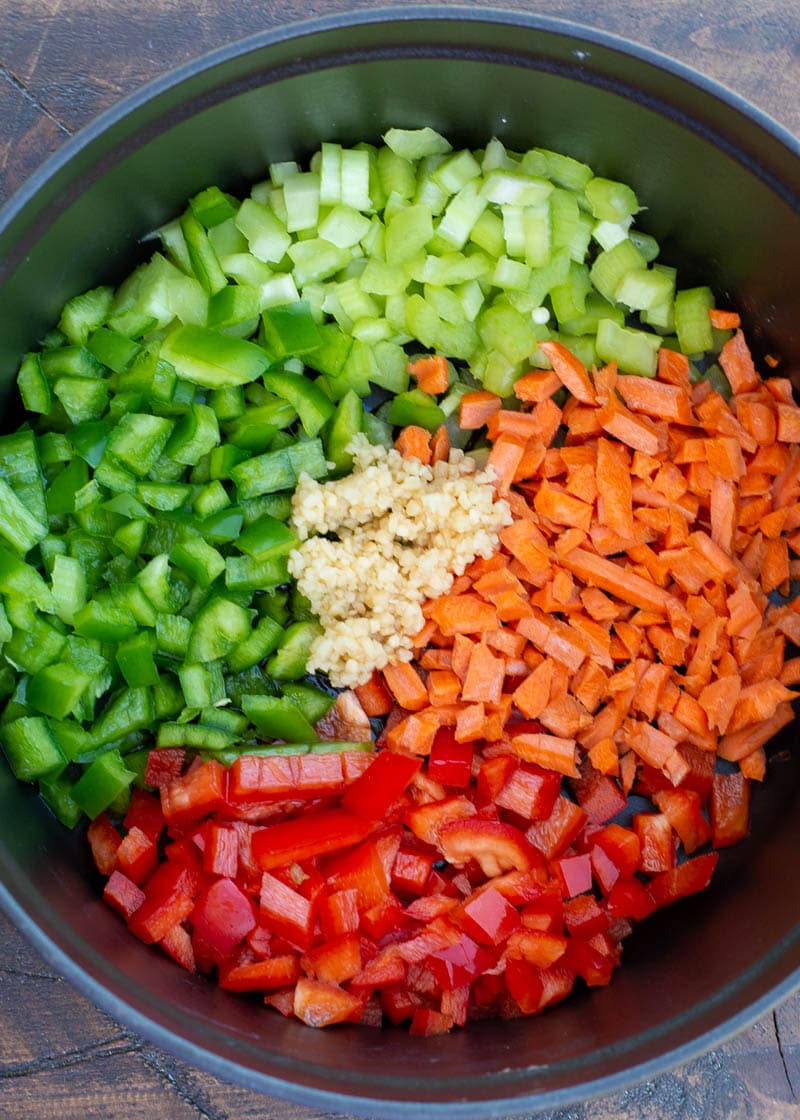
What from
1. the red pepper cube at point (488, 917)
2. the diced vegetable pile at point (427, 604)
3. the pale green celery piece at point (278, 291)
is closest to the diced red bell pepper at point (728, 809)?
the diced vegetable pile at point (427, 604)

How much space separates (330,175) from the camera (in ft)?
7.58

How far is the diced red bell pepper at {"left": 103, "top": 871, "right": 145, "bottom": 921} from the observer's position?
84.7 inches

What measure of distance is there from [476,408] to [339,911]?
4.14 feet

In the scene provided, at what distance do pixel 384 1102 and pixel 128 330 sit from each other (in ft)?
5.83

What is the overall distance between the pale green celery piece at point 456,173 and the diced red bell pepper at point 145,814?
5.51 ft

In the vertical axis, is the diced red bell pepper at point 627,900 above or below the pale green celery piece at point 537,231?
below

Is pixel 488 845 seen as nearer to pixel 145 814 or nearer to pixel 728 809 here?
pixel 728 809

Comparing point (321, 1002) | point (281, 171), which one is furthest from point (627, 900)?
point (281, 171)

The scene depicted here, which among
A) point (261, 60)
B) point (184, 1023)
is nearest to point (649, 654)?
point (184, 1023)

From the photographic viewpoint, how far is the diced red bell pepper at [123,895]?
7.06ft

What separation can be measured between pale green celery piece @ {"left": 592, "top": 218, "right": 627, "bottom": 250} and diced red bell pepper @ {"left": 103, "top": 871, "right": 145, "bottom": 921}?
197 cm

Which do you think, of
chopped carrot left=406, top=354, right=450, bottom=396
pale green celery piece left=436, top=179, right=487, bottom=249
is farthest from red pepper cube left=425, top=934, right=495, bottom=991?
pale green celery piece left=436, top=179, right=487, bottom=249

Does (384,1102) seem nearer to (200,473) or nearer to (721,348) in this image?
(200,473)

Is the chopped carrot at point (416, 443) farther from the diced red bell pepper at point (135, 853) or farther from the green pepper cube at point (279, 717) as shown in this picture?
the diced red bell pepper at point (135, 853)
